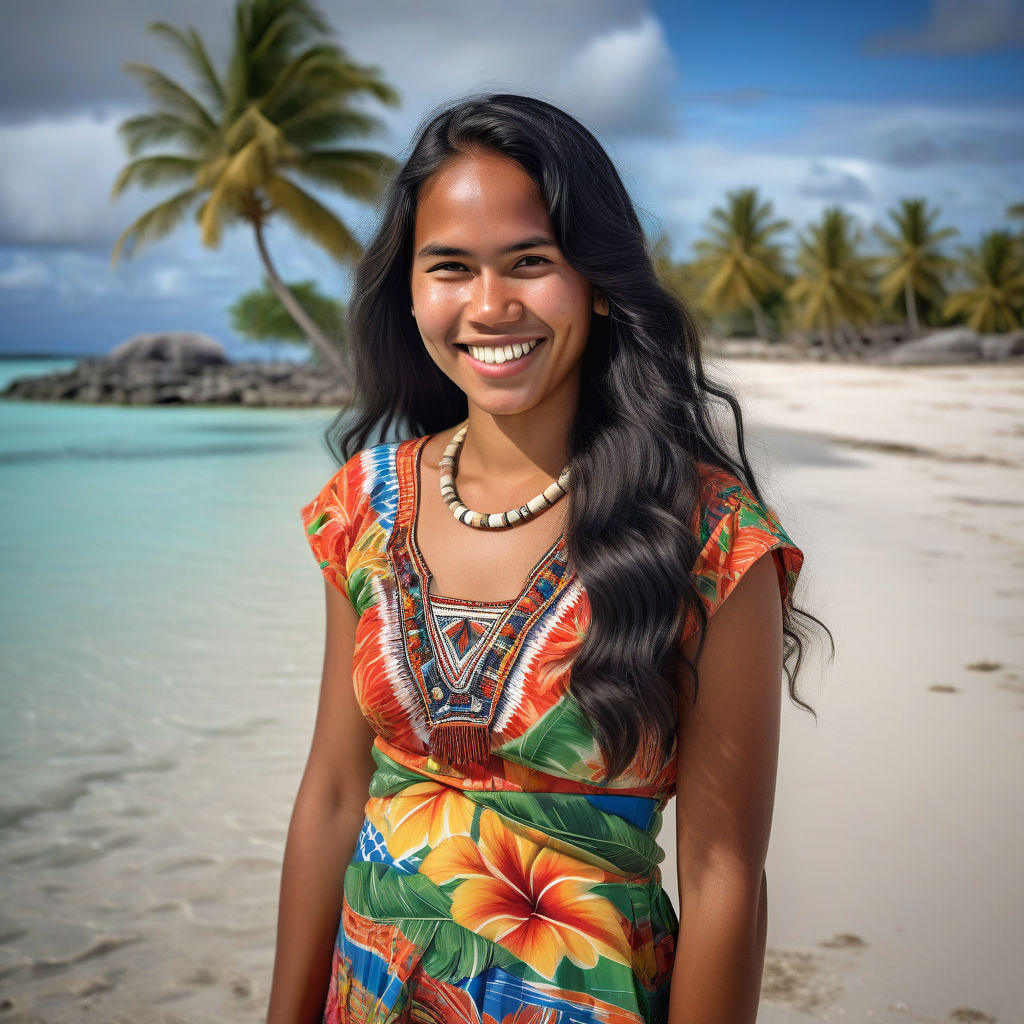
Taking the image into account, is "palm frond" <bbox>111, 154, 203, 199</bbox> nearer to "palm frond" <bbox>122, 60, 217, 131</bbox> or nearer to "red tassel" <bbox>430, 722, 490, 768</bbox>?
"palm frond" <bbox>122, 60, 217, 131</bbox>

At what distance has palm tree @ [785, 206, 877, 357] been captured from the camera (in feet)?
142

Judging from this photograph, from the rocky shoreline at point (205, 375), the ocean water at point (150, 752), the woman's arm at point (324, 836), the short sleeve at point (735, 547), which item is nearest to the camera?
the short sleeve at point (735, 547)

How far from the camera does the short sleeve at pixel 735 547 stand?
1311 mm

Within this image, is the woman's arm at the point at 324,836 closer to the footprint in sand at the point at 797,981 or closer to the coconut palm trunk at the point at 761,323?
the footprint in sand at the point at 797,981

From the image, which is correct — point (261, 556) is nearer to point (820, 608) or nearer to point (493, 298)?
point (820, 608)

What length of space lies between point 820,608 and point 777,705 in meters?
4.68

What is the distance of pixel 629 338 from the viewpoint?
151 centimetres

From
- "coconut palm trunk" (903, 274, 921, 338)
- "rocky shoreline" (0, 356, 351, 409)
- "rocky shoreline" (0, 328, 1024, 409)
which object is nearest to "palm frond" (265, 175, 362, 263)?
"rocky shoreline" (0, 328, 1024, 409)

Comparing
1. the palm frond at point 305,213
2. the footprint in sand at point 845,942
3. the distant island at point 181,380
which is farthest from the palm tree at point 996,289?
the footprint in sand at point 845,942

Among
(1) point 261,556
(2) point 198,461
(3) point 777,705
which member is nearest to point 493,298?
(3) point 777,705

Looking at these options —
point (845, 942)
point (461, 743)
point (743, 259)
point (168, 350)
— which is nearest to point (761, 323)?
point (743, 259)

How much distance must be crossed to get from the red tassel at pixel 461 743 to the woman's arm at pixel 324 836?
0.81 feet

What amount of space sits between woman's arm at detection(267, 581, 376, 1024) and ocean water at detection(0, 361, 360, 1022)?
129cm

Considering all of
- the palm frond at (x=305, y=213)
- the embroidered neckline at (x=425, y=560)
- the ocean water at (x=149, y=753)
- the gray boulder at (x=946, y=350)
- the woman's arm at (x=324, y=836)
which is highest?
the palm frond at (x=305, y=213)
